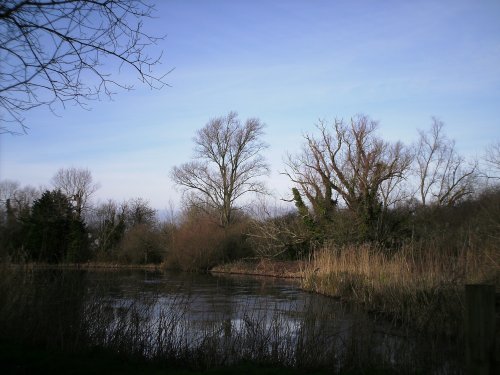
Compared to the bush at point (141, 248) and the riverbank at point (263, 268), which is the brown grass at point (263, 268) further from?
the bush at point (141, 248)

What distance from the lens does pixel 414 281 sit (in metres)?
11.8

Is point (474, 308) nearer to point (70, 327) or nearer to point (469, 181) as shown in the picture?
point (70, 327)

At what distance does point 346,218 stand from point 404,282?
41.7 ft

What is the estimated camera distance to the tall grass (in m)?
9.20

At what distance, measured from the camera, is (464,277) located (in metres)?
9.30

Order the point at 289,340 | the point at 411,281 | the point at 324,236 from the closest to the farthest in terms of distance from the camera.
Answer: the point at 289,340, the point at 411,281, the point at 324,236

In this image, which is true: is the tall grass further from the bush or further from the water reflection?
the bush

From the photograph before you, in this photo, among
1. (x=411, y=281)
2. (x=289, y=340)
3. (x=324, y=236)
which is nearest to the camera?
(x=289, y=340)

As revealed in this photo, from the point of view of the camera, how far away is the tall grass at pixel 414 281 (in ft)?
30.2

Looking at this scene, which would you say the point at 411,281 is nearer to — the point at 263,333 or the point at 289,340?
the point at 289,340

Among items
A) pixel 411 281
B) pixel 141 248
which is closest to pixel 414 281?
pixel 411 281

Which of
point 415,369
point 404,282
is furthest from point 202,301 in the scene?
point 415,369

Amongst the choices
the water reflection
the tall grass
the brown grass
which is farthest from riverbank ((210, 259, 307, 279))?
the water reflection

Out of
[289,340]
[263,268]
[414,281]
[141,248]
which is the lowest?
[263,268]
